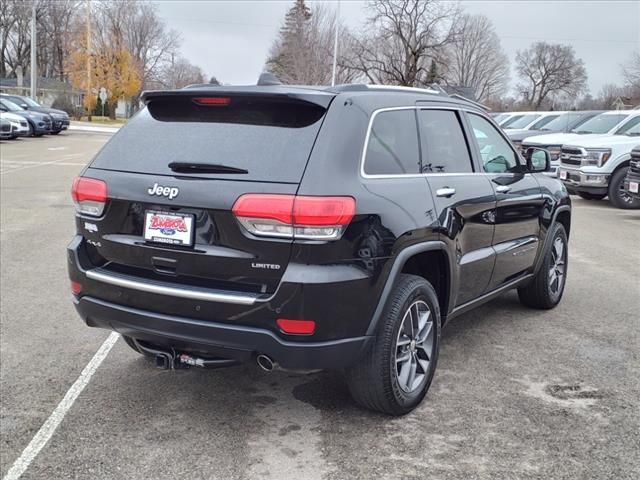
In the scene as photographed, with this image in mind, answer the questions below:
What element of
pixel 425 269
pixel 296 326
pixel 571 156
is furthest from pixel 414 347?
pixel 571 156

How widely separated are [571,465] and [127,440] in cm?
225

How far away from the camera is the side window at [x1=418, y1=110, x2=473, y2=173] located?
13.5 ft

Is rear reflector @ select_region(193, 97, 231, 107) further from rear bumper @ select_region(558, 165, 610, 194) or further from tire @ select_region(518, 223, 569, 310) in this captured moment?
rear bumper @ select_region(558, 165, 610, 194)

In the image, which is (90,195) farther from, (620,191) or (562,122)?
(562,122)

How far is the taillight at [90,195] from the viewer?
3619 mm

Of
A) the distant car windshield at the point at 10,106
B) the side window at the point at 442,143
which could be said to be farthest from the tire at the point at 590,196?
the distant car windshield at the point at 10,106

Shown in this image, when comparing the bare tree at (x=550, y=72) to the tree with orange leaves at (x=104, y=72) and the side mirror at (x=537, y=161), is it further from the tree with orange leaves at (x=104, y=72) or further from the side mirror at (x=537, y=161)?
the side mirror at (x=537, y=161)

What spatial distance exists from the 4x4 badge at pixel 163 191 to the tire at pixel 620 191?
12.0 m

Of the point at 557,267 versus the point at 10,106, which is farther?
the point at 10,106

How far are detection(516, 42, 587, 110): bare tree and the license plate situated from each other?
81.9 m

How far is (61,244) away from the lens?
27.2 feet

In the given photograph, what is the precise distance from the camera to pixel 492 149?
509 centimetres

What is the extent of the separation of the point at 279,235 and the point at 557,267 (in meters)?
3.77

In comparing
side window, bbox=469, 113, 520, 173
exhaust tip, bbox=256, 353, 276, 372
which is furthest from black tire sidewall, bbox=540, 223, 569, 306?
exhaust tip, bbox=256, 353, 276, 372
